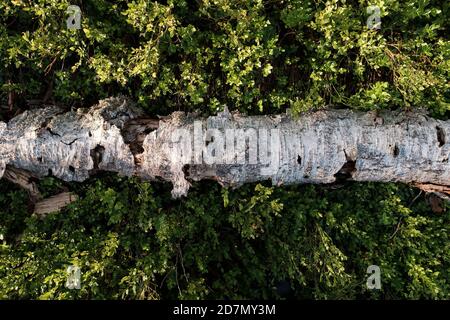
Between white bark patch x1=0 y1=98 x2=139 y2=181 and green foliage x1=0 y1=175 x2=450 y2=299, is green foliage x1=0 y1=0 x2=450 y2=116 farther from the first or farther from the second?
green foliage x1=0 y1=175 x2=450 y2=299

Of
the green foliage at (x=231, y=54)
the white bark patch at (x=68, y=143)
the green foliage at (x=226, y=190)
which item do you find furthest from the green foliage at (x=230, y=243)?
the green foliage at (x=231, y=54)

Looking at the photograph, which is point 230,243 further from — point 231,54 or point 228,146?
Answer: point 231,54

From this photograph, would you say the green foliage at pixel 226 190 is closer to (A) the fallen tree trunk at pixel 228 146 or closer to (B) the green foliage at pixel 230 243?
(B) the green foliage at pixel 230 243

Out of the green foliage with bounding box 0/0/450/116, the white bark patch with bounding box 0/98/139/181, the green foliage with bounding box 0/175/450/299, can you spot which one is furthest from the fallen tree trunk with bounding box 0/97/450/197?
the green foliage with bounding box 0/175/450/299

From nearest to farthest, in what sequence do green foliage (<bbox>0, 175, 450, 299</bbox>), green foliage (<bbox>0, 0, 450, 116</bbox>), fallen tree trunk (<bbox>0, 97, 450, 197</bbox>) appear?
fallen tree trunk (<bbox>0, 97, 450, 197</bbox>) → green foliage (<bbox>0, 0, 450, 116</bbox>) → green foliage (<bbox>0, 175, 450, 299</bbox>)

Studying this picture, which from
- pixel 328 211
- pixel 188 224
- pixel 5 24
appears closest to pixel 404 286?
pixel 328 211

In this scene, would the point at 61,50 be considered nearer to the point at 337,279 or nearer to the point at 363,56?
the point at 363,56
